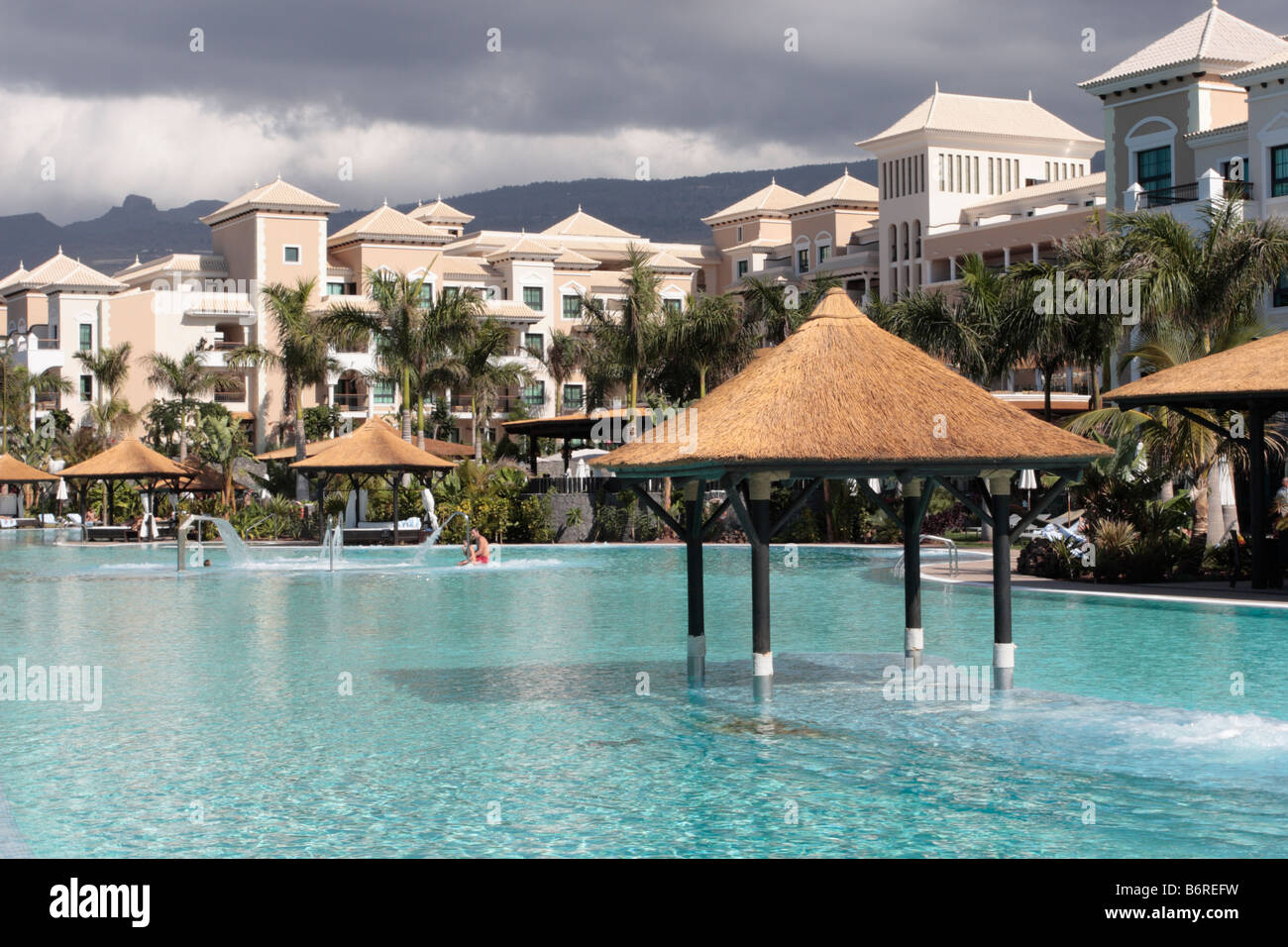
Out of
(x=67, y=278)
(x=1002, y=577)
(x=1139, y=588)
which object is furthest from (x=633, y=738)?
(x=67, y=278)

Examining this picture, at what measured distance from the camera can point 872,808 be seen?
364 inches

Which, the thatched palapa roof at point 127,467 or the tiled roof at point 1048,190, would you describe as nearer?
the thatched palapa roof at point 127,467

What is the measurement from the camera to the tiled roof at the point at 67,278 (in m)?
71.0

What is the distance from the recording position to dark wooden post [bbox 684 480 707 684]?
44.1 ft

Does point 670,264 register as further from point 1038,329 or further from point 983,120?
point 1038,329

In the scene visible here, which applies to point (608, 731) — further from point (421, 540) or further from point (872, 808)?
point (421, 540)

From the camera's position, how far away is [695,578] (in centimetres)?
1357

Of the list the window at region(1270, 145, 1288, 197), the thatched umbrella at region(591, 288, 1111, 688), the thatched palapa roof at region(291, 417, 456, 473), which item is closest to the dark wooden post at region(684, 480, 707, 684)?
the thatched umbrella at region(591, 288, 1111, 688)

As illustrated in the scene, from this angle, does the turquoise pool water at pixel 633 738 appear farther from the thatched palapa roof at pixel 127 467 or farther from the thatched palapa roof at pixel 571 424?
the thatched palapa roof at pixel 127 467

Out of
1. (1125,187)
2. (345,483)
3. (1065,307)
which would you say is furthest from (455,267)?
(1065,307)

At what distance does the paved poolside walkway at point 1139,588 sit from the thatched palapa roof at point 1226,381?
2.62 meters

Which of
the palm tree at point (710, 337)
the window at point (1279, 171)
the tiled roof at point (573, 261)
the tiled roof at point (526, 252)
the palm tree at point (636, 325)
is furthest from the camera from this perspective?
the tiled roof at point (573, 261)

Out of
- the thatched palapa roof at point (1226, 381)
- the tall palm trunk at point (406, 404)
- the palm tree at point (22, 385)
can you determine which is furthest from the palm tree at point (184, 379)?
the thatched palapa roof at point (1226, 381)

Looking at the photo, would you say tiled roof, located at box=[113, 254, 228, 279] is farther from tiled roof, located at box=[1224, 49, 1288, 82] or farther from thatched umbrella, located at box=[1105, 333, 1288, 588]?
thatched umbrella, located at box=[1105, 333, 1288, 588]
